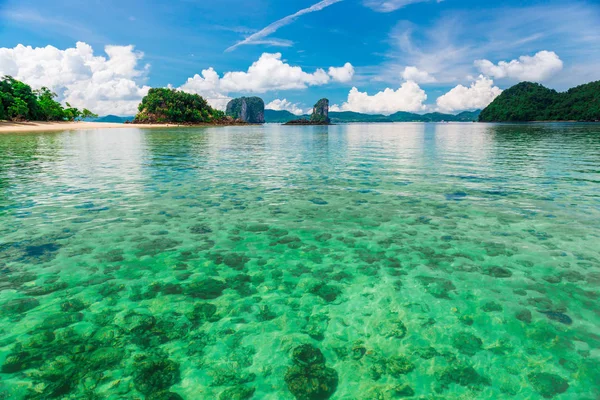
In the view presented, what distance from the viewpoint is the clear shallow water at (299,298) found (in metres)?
5.71

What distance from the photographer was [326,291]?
28.3 feet

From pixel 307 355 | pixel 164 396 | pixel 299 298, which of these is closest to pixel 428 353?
pixel 307 355

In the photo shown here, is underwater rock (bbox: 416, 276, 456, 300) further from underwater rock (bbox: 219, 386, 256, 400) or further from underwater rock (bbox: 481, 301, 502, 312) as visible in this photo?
underwater rock (bbox: 219, 386, 256, 400)

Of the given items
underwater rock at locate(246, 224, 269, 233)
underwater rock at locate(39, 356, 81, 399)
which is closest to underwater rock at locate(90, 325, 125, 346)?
underwater rock at locate(39, 356, 81, 399)

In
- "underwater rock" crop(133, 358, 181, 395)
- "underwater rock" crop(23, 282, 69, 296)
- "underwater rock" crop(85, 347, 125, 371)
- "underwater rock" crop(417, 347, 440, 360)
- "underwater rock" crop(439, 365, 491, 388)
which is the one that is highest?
"underwater rock" crop(23, 282, 69, 296)

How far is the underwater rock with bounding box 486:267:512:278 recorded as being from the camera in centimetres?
930

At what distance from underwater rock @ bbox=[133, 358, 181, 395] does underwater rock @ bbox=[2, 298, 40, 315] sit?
3.81 meters

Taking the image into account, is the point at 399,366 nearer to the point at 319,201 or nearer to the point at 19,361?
the point at 19,361

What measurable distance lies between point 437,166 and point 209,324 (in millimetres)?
29376

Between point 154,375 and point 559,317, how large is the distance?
880 centimetres

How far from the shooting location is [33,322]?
7.05 metres

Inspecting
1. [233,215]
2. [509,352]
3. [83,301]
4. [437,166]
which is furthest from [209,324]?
[437,166]

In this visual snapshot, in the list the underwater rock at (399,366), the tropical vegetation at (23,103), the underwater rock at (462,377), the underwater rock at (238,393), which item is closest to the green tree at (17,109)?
the tropical vegetation at (23,103)

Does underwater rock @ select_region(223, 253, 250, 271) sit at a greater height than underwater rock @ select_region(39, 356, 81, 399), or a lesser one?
greater
